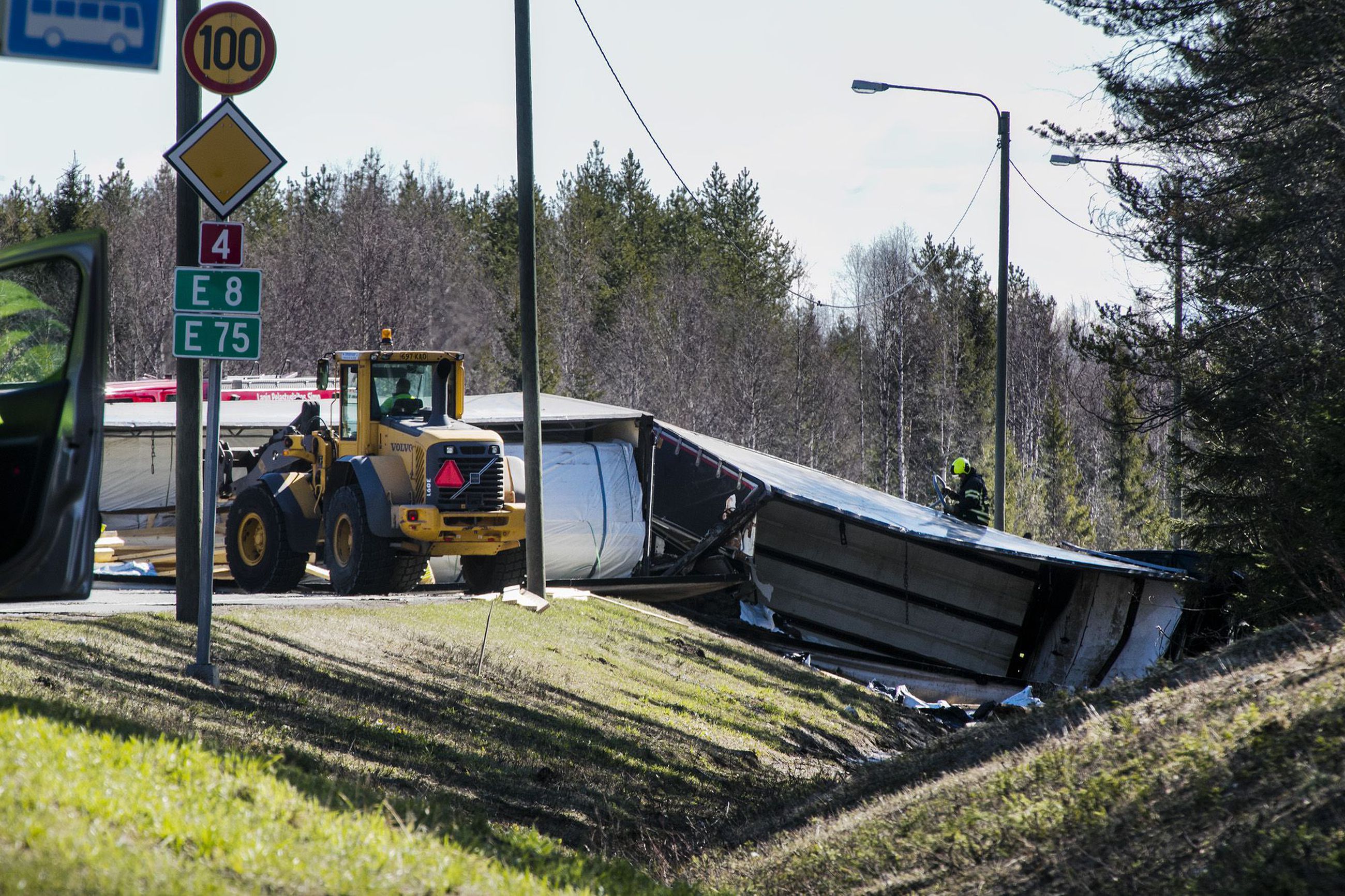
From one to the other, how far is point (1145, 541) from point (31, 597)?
3716 centimetres

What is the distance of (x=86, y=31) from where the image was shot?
33.6 ft

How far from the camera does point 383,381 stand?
16.5m

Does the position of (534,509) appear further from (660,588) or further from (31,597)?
(31,597)

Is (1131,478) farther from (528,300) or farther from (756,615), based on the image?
(528,300)

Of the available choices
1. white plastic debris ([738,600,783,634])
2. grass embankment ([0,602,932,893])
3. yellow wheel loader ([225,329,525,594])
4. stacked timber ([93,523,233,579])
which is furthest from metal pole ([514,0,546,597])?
stacked timber ([93,523,233,579])

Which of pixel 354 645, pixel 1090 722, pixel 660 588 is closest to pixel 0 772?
pixel 1090 722

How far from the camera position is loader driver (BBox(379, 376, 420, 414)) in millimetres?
16531

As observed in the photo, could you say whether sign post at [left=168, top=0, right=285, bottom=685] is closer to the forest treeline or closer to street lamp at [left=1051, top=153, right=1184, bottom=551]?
street lamp at [left=1051, top=153, right=1184, bottom=551]

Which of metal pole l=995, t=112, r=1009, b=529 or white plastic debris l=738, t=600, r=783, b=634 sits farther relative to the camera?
metal pole l=995, t=112, r=1009, b=529

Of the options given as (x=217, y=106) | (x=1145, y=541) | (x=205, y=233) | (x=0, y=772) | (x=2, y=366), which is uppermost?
(x=217, y=106)

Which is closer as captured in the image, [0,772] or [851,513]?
[0,772]

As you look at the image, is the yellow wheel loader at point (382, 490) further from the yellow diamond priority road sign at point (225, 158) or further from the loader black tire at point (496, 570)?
the yellow diamond priority road sign at point (225, 158)

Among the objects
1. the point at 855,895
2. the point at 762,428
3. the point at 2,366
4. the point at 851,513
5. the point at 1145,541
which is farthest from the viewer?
the point at 762,428

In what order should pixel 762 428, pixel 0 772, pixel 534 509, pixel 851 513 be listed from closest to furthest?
1. pixel 0 772
2. pixel 534 509
3. pixel 851 513
4. pixel 762 428
